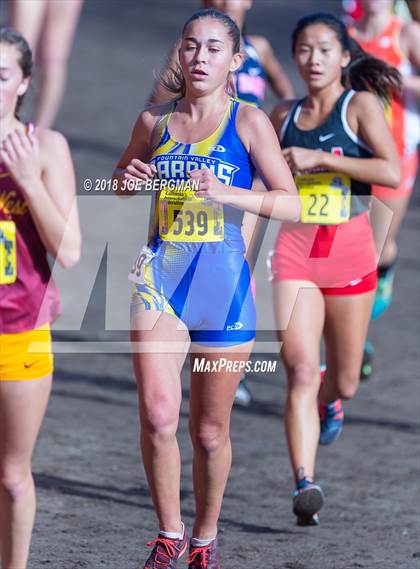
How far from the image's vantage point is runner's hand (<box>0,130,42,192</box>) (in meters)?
4.05

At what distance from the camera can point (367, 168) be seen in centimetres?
574

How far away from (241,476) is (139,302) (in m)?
2.13

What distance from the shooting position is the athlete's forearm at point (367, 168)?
18.7 ft

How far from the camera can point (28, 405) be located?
4199mm

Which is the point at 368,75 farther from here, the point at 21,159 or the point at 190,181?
the point at 21,159

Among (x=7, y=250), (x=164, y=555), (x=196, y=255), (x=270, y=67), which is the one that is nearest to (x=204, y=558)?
(x=164, y=555)

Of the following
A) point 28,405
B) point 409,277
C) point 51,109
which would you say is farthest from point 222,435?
point 409,277


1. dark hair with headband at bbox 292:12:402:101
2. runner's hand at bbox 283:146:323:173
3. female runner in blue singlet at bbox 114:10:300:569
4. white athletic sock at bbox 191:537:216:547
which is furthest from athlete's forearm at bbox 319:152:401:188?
white athletic sock at bbox 191:537:216:547

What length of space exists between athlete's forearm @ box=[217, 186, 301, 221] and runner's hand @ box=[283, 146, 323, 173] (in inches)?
38.7

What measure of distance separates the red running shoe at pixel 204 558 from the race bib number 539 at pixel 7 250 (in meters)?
1.30

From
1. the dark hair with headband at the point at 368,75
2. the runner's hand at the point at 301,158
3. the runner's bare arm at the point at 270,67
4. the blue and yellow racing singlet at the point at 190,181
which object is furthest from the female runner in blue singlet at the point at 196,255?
the runner's bare arm at the point at 270,67

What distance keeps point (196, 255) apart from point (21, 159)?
2.75ft

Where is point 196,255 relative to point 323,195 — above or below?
below

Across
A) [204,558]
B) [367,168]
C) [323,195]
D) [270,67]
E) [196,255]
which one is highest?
[270,67]
